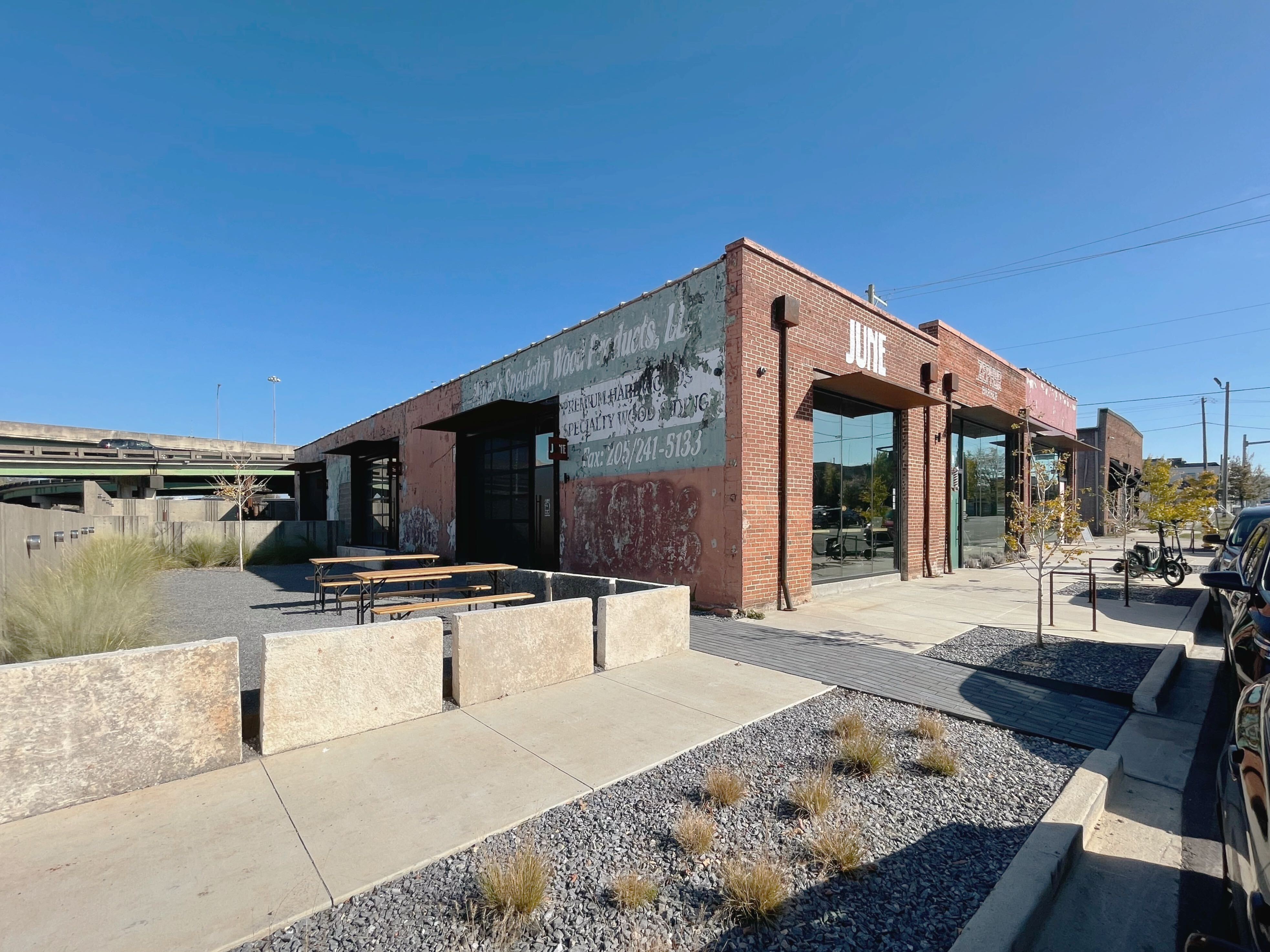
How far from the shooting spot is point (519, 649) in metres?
5.42

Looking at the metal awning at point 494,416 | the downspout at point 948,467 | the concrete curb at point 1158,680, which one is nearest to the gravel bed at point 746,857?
the concrete curb at point 1158,680

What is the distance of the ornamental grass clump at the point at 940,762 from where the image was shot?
3824 mm

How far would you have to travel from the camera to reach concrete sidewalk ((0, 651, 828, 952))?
2.50 m

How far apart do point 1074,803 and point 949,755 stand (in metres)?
0.69

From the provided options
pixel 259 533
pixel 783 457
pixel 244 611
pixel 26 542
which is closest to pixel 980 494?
pixel 783 457

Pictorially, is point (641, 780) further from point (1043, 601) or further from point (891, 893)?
point (1043, 601)

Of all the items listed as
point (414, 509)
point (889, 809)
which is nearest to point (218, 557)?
point (414, 509)

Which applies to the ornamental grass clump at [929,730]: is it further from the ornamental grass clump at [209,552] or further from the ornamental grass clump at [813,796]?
the ornamental grass clump at [209,552]

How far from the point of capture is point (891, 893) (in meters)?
2.68

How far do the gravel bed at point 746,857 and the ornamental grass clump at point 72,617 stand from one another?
11.1ft

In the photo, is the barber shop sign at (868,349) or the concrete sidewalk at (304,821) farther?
the barber shop sign at (868,349)

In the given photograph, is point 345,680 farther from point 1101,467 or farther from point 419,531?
point 1101,467

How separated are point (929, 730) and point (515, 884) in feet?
11.0

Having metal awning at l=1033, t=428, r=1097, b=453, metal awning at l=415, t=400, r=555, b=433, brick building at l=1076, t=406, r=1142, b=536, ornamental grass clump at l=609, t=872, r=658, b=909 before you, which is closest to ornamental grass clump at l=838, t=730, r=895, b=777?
ornamental grass clump at l=609, t=872, r=658, b=909
